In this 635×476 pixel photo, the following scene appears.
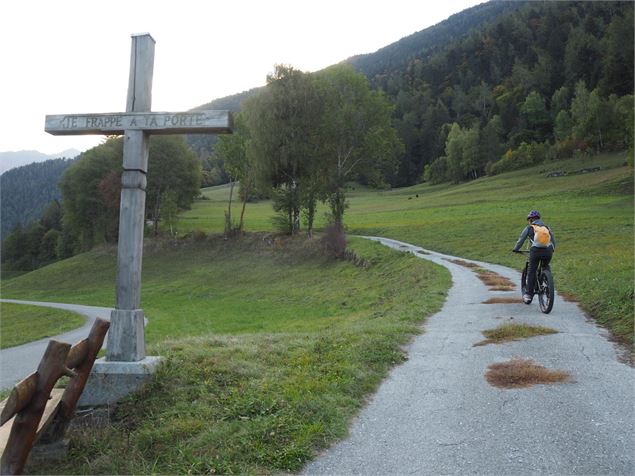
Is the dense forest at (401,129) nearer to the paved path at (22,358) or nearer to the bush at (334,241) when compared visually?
the bush at (334,241)

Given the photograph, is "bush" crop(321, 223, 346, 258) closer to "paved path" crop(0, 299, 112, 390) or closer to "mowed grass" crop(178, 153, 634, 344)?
"mowed grass" crop(178, 153, 634, 344)

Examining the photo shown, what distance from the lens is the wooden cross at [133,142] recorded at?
21.5 feet

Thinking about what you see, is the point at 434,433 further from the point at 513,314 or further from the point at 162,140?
the point at 162,140

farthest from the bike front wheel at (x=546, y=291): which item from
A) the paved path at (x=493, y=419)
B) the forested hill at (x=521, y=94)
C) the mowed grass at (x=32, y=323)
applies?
the forested hill at (x=521, y=94)

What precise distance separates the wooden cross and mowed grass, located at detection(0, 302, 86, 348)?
62.5 ft

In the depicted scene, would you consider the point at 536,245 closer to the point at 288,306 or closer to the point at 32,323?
the point at 288,306

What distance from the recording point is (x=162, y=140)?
57.8 metres

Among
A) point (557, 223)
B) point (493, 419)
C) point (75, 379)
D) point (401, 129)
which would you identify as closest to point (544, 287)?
point (493, 419)

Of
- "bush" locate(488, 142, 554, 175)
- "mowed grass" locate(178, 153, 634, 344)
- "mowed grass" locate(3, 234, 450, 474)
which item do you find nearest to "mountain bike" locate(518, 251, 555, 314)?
"mowed grass" locate(178, 153, 634, 344)

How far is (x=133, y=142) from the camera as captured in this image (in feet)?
22.4

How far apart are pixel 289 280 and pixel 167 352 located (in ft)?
84.5

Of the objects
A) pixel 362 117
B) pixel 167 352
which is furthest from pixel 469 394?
pixel 362 117

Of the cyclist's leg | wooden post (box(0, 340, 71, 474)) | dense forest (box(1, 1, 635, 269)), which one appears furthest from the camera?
dense forest (box(1, 1, 635, 269))

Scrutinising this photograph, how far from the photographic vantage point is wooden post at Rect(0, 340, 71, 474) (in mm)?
4430
